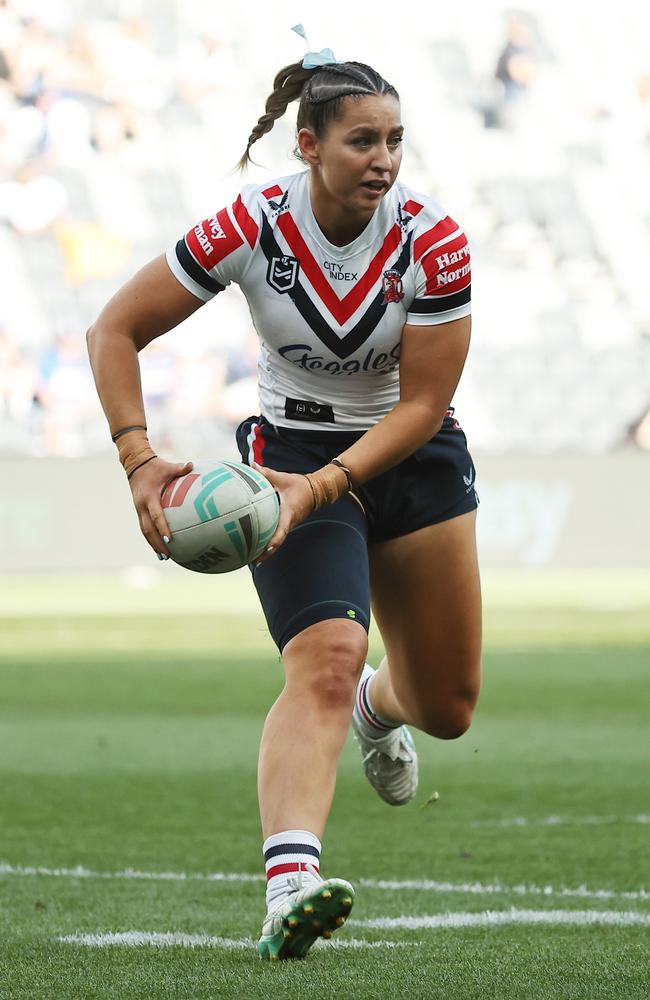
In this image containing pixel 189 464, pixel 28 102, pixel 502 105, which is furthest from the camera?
pixel 502 105

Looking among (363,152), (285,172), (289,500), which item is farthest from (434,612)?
(285,172)

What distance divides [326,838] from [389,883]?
972 mm

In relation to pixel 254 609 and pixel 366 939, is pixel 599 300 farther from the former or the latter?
pixel 366 939

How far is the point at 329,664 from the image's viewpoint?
3.89 metres

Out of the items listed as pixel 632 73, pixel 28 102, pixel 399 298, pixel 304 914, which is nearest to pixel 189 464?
pixel 399 298

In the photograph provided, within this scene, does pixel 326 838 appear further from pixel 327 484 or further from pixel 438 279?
pixel 438 279

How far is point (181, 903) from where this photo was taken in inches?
187

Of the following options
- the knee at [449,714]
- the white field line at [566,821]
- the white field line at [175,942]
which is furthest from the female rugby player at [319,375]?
the white field line at [566,821]

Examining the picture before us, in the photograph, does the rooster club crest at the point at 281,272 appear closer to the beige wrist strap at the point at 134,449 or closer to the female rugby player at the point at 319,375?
the female rugby player at the point at 319,375

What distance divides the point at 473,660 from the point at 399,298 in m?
1.24

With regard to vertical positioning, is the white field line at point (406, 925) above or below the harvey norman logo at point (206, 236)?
→ below

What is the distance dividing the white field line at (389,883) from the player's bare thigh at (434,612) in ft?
1.76

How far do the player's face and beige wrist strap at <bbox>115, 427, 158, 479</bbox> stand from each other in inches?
30.4

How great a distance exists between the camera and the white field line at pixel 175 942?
157 inches
